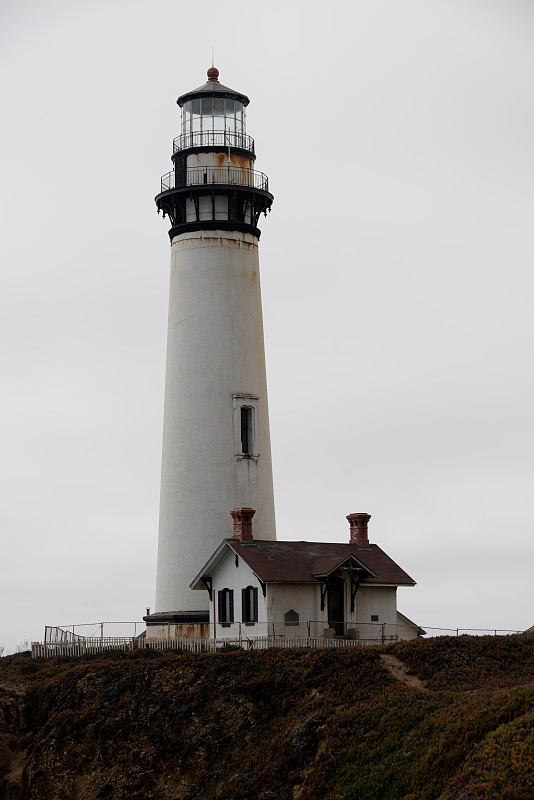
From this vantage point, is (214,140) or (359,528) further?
(214,140)

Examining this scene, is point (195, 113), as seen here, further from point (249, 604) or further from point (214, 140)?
point (249, 604)

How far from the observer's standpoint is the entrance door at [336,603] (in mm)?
42031

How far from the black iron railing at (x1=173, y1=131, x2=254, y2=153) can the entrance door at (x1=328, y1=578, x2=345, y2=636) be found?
17497 mm

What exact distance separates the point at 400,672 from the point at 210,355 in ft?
54.2

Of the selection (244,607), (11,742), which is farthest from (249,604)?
(11,742)

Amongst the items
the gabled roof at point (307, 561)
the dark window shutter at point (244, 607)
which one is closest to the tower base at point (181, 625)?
the gabled roof at point (307, 561)

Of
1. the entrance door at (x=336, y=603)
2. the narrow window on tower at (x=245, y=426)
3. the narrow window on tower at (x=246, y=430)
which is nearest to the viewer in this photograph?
the entrance door at (x=336, y=603)

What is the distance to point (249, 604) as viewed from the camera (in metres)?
41.8

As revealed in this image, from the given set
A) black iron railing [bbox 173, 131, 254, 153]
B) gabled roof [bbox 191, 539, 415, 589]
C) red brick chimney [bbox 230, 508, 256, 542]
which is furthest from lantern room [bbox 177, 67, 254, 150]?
gabled roof [bbox 191, 539, 415, 589]

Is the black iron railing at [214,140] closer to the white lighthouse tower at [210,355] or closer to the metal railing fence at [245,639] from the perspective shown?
the white lighthouse tower at [210,355]

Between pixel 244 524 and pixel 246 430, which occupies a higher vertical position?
pixel 246 430

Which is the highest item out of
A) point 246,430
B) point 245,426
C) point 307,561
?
point 245,426

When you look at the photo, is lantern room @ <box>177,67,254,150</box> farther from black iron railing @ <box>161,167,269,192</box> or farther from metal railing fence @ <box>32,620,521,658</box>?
metal railing fence @ <box>32,620,521,658</box>

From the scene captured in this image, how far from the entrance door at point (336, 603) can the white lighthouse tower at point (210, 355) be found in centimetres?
473
